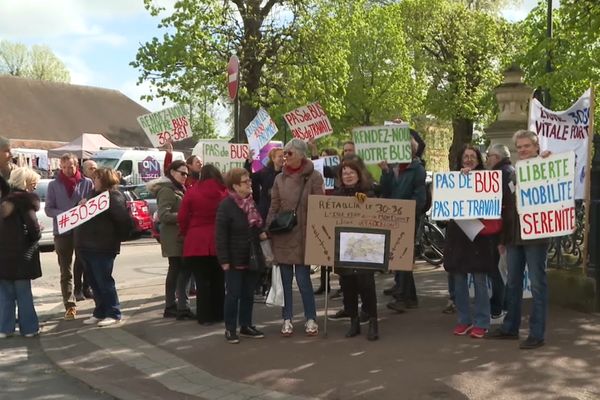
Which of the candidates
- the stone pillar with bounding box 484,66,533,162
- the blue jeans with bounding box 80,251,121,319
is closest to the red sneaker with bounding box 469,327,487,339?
the blue jeans with bounding box 80,251,121,319

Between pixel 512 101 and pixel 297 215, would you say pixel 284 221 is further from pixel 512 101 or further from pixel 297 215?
pixel 512 101

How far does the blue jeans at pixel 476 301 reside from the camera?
6.90 m

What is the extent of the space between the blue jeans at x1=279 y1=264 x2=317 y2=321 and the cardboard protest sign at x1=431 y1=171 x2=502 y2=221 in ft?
4.60

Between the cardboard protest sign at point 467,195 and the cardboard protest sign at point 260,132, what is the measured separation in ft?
12.6

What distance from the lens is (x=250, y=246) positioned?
714 centimetres

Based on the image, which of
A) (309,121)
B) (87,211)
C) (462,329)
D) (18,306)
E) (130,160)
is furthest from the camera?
(130,160)

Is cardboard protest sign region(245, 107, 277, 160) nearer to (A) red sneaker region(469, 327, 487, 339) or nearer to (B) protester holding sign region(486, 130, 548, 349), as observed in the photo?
(B) protester holding sign region(486, 130, 548, 349)

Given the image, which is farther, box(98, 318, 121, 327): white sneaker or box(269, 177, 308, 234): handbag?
box(98, 318, 121, 327): white sneaker

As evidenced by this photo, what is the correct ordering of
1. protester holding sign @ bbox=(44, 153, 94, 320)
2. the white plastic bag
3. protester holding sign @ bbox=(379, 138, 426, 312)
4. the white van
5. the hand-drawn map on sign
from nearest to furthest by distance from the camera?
the hand-drawn map on sign → the white plastic bag → protester holding sign @ bbox=(379, 138, 426, 312) → protester holding sign @ bbox=(44, 153, 94, 320) → the white van

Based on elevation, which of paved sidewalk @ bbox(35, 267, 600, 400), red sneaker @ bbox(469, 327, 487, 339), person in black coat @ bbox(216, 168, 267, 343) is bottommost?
paved sidewalk @ bbox(35, 267, 600, 400)

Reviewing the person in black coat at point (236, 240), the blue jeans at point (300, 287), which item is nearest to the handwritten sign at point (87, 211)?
the person in black coat at point (236, 240)

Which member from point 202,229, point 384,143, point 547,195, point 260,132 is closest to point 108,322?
point 202,229

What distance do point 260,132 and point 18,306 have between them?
425 centimetres

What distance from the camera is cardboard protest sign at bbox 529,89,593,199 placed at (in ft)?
25.3
